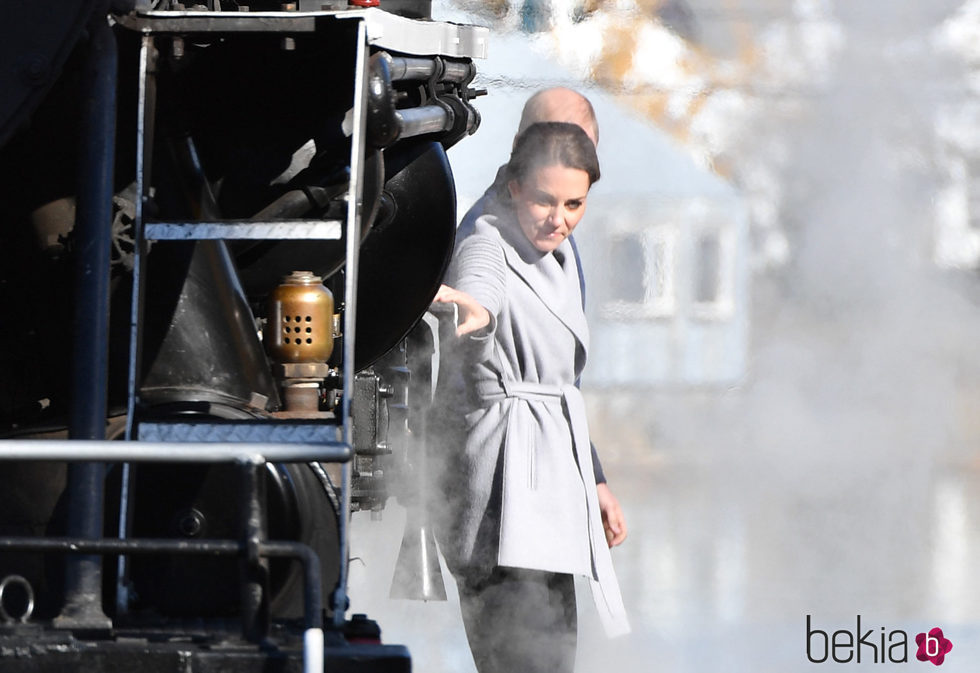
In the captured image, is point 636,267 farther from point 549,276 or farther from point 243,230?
point 243,230

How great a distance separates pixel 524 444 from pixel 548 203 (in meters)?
0.75

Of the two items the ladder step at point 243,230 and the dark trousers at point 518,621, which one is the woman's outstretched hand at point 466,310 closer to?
the dark trousers at point 518,621

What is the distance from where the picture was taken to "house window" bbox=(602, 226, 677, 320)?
621cm

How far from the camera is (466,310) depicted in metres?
5.04

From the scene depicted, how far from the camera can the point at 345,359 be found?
10.8 ft

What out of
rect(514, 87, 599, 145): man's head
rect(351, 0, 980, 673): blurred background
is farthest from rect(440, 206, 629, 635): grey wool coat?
rect(351, 0, 980, 673): blurred background

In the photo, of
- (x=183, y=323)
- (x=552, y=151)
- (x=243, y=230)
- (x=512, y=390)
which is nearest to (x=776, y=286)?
(x=552, y=151)

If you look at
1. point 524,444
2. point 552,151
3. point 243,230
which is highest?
point 552,151

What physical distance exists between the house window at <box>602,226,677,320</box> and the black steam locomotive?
1906 millimetres

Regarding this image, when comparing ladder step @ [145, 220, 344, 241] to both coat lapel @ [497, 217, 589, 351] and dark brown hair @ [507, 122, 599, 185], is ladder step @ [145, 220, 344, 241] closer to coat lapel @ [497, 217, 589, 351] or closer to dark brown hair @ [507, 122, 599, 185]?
coat lapel @ [497, 217, 589, 351]

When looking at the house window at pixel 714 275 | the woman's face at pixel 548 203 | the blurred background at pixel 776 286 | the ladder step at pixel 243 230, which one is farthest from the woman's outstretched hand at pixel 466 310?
the ladder step at pixel 243 230

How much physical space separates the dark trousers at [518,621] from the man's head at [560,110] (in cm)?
140

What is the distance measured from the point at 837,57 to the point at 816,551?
1.80 m

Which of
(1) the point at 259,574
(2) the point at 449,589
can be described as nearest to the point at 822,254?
(2) the point at 449,589
